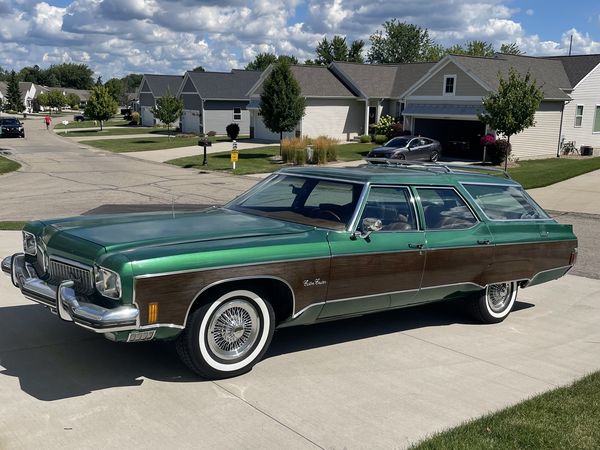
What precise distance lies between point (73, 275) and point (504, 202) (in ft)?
15.0

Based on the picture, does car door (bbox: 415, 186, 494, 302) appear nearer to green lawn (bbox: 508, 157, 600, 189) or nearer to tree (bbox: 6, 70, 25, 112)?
green lawn (bbox: 508, 157, 600, 189)

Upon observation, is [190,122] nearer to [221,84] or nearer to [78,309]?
[221,84]

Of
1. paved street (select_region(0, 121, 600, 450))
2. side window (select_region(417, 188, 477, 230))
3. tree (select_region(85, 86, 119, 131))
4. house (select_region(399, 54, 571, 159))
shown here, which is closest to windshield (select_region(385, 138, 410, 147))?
house (select_region(399, 54, 571, 159))

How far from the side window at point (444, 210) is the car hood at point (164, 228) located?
1.37m

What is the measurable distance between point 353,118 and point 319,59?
1998 inches

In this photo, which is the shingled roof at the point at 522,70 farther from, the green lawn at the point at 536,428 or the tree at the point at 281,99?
the green lawn at the point at 536,428

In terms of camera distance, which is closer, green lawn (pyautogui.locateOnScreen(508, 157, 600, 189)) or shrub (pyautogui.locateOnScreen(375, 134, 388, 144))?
green lawn (pyautogui.locateOnScreen(508, 157, 600, 189))

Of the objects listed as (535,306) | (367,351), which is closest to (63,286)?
(367,351)

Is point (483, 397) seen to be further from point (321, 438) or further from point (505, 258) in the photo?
point (505, 258)

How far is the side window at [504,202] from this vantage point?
6676 millimetres

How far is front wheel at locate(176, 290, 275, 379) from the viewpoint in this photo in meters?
4.72

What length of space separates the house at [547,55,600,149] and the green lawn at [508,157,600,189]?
373 cm

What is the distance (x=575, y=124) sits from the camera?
3728cm

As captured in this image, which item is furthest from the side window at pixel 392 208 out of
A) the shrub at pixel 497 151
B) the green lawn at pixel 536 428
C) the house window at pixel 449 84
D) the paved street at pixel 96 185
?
the house window at pixel 449 84
